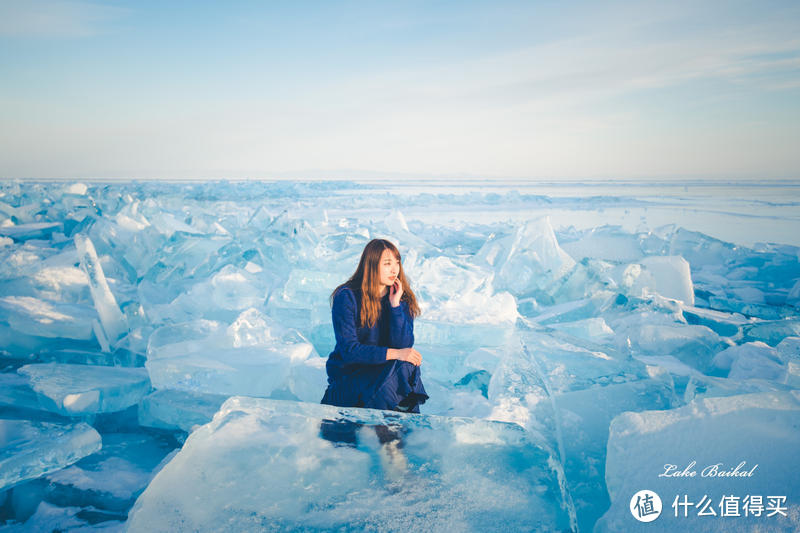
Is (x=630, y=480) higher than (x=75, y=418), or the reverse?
(x=630, y=480)

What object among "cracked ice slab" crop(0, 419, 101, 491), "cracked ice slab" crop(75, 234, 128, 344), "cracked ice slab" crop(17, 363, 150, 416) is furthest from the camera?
"cracked ice slab" crop(75, 234, 128, 344)

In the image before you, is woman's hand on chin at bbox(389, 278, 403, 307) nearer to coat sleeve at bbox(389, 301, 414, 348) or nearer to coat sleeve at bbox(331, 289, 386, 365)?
coat sleeve at bbox(389, 301, 414, 348)

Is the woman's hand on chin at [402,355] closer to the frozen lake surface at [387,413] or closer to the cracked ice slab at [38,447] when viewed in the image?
the frozen lake surface at [387,413]

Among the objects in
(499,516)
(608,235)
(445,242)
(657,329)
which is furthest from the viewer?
(445,242)

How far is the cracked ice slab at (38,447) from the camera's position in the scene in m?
1.81

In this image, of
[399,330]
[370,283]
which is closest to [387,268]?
[370,283]

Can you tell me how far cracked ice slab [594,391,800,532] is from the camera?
1.40m

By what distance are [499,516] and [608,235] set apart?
7.43 metres

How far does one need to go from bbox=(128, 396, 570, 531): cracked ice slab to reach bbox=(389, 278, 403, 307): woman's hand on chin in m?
0.54

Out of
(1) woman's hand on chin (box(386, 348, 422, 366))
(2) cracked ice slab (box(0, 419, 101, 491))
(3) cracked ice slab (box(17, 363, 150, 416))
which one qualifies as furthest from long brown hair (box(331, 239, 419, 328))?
(3) cracked ice slab (box(17, 363, 150, 416))

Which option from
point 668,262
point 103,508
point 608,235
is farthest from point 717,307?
Answer: point 103,508

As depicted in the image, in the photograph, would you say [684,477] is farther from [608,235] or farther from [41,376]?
[608,235]

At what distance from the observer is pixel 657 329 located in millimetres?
3707

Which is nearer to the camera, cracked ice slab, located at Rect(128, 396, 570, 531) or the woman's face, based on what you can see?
cracked ice slab, located at Rect(128, 396, 570, 531)
